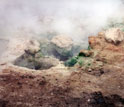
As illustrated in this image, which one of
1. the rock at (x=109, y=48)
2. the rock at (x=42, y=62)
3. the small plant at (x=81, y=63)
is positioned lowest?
the rock at (x=42, y=62)

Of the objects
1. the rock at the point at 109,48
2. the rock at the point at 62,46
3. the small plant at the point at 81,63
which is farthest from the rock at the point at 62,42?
the small plant at the point at 81,63

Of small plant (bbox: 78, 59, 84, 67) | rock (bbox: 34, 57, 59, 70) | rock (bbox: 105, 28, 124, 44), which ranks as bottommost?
rock (bbox: 34, 57, 59, 70)

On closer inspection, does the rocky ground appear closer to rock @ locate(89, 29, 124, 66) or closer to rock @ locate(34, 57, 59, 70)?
rock @ locate(89, 29, 124, 66)

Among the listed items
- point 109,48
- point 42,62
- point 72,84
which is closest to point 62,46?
point 42,62

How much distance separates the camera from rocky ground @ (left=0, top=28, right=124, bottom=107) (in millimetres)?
3828

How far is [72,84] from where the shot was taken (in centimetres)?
439

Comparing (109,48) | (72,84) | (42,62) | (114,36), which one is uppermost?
(114,36)

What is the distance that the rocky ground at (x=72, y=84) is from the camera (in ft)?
12.6

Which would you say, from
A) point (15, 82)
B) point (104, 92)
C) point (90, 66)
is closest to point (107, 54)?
point (90, 66)

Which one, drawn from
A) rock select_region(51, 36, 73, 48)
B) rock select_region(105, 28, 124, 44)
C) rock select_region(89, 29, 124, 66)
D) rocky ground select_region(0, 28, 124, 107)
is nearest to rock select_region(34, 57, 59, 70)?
rocky ground select_region(0, 28, 124, 107)

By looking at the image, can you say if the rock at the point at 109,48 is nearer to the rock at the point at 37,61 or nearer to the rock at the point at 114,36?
the rock at the point at 114,36

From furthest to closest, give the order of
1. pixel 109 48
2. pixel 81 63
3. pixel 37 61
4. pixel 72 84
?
pixel 37 61, pixel 109 48, pixel 81 63, pixel 72 84

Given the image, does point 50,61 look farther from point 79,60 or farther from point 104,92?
point 104,92

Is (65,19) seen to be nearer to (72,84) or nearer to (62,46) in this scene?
(62,46)
